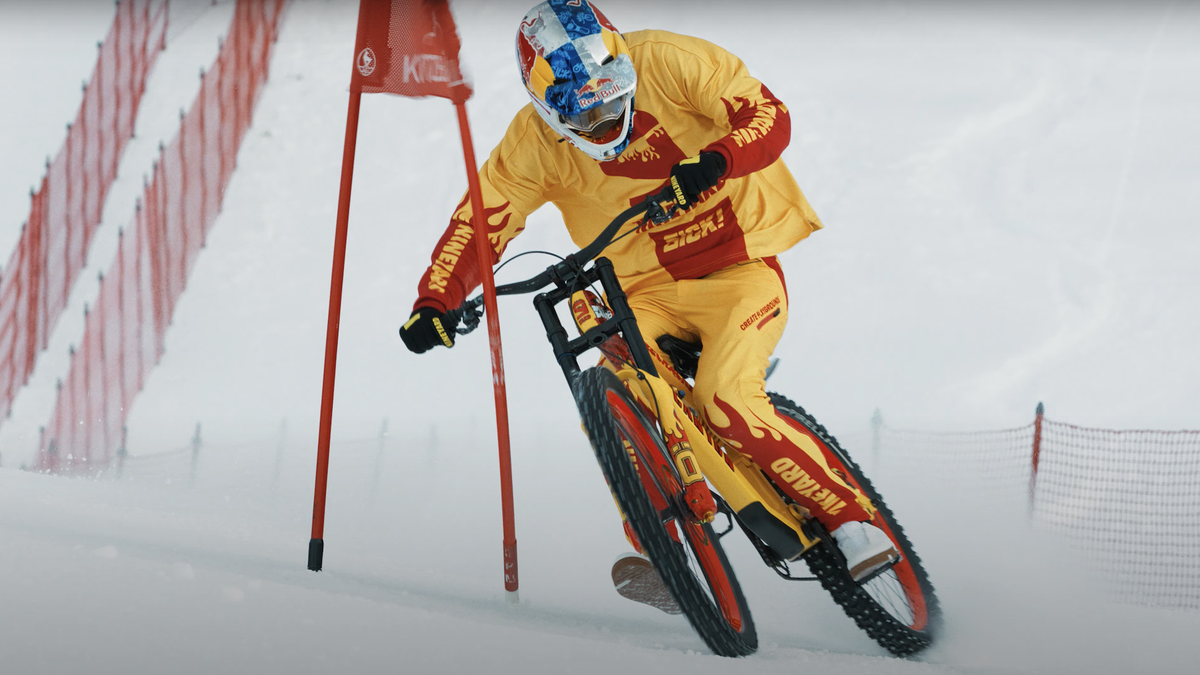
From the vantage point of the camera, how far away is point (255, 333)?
13.1m

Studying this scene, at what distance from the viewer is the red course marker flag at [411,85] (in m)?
2.76

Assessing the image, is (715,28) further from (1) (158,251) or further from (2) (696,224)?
(2) (696,224)

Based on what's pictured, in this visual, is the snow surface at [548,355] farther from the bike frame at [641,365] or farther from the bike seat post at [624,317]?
the bike seat post at [624,317]

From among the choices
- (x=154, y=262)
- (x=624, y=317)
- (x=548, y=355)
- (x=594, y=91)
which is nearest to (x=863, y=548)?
(x=624, y=317)

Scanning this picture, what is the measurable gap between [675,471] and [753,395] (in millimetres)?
393

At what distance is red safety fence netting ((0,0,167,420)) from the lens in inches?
438

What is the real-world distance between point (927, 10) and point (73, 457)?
18975mm

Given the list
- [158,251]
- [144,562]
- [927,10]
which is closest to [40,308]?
[158,251]

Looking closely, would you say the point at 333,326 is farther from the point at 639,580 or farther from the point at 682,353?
the point at 639,580

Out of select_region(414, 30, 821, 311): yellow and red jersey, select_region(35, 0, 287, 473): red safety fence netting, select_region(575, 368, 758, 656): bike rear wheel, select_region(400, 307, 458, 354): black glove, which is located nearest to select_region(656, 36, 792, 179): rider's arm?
select_region(414, 30, 821, 311): yellow and red jersey

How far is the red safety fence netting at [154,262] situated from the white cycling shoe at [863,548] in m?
7.58

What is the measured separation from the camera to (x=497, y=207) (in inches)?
116

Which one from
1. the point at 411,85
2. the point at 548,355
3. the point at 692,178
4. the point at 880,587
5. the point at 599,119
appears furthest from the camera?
the point at 548,355

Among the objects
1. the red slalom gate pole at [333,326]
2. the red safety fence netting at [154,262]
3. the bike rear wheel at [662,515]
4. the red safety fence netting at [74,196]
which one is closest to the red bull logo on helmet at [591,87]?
the red slalom gate pole at [333,326]
